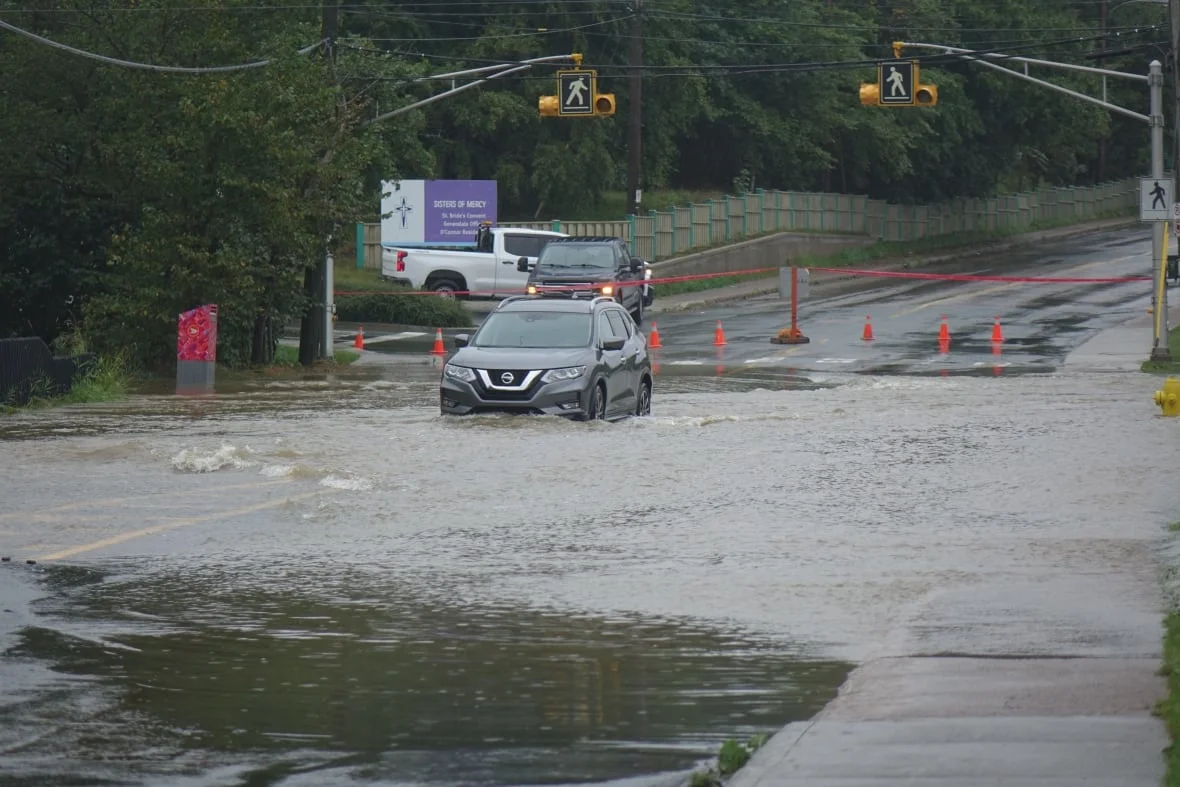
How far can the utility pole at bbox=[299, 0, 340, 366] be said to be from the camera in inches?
1318

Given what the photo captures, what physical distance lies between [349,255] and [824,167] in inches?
805

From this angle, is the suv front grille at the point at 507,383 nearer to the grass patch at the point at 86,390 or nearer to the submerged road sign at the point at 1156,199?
the grass patch at the point at 86,390

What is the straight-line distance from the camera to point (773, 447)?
19.7 meters

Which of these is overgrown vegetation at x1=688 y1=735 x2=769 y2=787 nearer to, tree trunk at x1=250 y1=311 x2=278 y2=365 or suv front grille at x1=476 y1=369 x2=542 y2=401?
suv front grille at x1=476 y1=369 x2=542 y2=401

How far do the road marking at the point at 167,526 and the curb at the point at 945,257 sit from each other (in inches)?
1311

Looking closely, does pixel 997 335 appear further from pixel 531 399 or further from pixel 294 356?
pixel 531 399

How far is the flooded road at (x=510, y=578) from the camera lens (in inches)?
316

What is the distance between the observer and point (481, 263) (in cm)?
4878

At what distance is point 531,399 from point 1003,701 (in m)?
13.2

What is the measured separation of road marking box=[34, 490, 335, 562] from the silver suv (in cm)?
531

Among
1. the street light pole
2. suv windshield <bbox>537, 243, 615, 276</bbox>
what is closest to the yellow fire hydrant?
the street light pole

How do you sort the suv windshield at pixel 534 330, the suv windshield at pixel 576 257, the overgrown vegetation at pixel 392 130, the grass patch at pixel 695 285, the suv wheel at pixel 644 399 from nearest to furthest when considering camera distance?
the suv windshield at pixel 534 330 → the suv wheel at pixel 644 399 → the overgrown vegetation at pixel 392 130 → the suv windshield at pixel 576 257 → the grass patch at pixel 695 285

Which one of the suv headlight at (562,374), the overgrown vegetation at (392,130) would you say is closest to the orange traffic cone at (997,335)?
the overgrown vegetation at (392,130)

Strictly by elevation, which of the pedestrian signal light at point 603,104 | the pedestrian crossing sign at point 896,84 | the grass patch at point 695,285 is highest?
the pedestrian crossing sign at point 896,84
